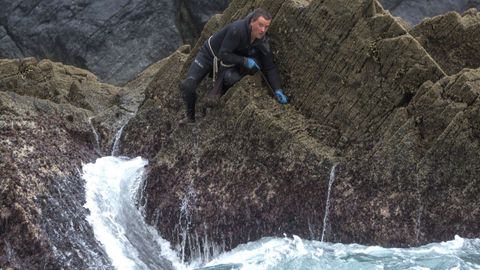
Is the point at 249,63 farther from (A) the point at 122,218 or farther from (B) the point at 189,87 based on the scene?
(A) the point at 122,218

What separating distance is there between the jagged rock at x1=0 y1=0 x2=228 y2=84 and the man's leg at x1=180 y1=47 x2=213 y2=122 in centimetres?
1215

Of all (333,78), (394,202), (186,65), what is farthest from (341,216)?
(186,65)

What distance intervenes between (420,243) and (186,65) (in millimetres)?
5584

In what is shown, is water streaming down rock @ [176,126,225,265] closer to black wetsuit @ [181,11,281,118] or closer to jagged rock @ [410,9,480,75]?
black wetsuit @ [181,11,281,118]

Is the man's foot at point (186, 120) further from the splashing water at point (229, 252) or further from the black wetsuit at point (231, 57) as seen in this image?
the splashing water at point (229, 252)

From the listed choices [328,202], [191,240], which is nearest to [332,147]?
[328,202]

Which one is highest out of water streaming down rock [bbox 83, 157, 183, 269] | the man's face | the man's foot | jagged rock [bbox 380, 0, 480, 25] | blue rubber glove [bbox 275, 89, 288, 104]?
jagged rock [bbox 380, 0, 480, 25]

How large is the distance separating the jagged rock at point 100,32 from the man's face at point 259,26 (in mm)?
13334

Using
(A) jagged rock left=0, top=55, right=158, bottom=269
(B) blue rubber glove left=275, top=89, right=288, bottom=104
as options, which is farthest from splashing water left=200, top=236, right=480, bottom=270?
(B) blue rubber glove left=275, top=89, right=288, bottom=104

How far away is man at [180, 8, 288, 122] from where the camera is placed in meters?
11.5

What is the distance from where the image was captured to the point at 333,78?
451 inches

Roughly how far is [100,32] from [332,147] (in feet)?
49.8

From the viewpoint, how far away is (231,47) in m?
11.6

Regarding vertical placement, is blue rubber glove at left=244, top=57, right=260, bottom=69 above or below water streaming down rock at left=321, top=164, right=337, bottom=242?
above
